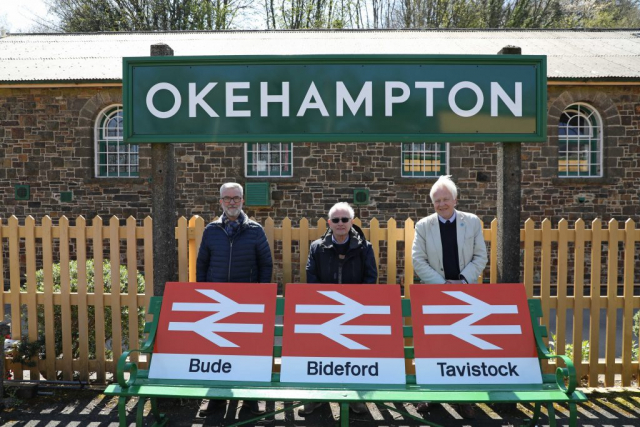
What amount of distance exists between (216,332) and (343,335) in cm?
92

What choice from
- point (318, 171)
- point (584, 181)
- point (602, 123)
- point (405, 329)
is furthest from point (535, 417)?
point (602, 123)

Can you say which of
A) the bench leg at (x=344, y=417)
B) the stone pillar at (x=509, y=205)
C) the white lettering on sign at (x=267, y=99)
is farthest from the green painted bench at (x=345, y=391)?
the white lettering on sign at (x=267, y=99)

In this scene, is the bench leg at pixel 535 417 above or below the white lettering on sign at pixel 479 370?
below

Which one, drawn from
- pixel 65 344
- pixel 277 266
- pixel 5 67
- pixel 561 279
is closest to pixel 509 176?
pixel 561 279

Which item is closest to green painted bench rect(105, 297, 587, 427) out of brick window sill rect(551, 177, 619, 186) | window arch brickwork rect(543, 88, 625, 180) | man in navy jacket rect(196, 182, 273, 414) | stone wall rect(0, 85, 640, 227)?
man in navy jacket rect(196, 182, 273, 414)

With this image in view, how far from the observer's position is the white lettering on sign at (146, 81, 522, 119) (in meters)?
3.91

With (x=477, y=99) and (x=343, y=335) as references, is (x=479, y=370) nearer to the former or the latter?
(x=343, y=335)

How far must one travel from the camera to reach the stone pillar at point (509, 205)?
4.07 metres

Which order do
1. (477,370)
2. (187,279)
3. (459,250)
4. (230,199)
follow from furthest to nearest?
1. (187,279)
2. (230,199)
3. (459,250)
4. (477,370)

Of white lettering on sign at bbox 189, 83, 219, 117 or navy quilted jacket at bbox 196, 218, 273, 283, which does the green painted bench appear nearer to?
navy quilted jacket at bbox 196, 218, 273, 283

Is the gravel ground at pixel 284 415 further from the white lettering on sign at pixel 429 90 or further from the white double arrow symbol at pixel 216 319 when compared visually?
the white lettering on sign at pixel 429 90

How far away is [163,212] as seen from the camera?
4.21 metres

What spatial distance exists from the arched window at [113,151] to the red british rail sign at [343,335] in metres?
8.85

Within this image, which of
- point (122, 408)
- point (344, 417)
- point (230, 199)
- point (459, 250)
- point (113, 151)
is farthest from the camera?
point (113, 151)
